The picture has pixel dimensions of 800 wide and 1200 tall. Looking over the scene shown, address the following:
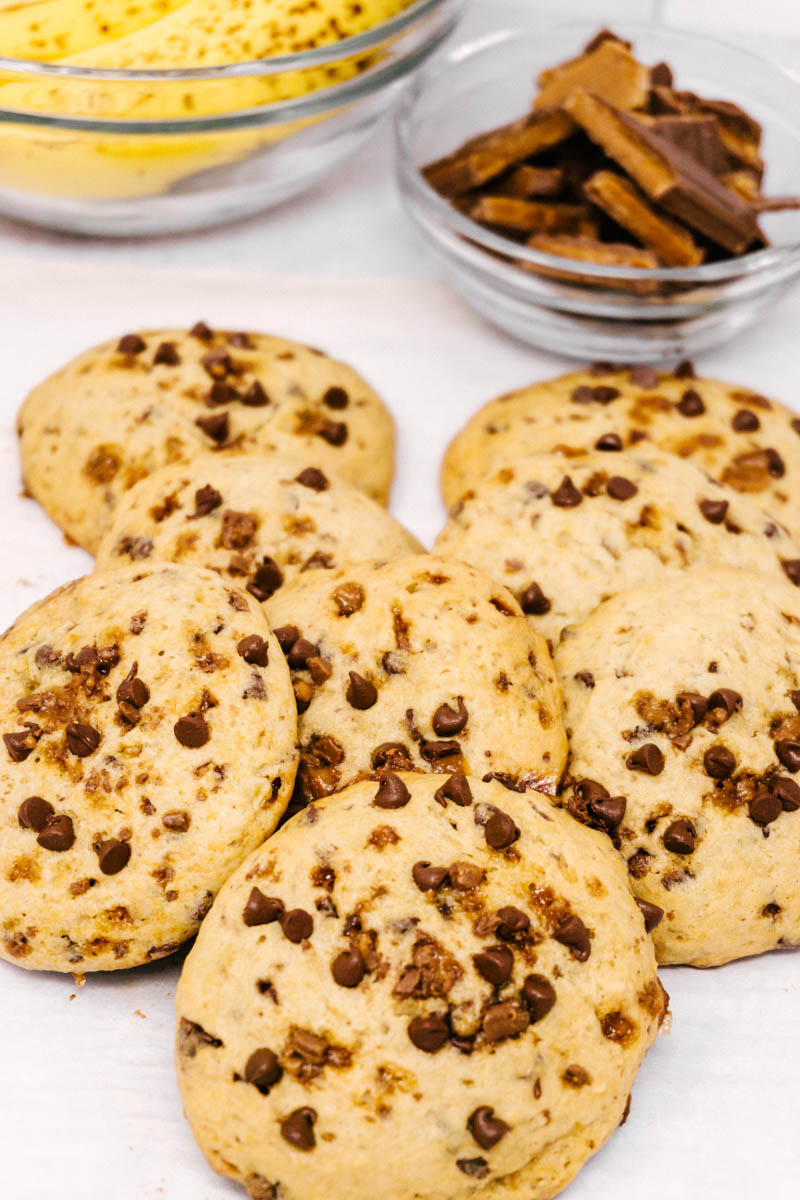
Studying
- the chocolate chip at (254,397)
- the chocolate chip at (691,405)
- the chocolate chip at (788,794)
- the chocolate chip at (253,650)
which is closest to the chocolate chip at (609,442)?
the chocolate chip at (691,405)

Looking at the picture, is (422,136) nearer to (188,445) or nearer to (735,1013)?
(188,445)

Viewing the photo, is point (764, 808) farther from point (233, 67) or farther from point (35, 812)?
point (233, 67)

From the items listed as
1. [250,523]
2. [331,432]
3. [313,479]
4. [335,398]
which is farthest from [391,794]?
[335,398]

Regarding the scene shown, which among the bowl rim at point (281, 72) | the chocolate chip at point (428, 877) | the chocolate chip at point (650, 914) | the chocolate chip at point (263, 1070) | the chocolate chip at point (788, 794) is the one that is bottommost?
the chocolate chip at point (650, 914)

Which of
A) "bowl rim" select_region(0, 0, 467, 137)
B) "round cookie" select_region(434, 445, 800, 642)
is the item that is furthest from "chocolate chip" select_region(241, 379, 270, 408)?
"bowl rim" select_region(0, 0, 467, 137)

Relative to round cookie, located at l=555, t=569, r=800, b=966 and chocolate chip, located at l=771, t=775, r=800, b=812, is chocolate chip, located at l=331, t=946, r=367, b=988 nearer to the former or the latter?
round cookie, located at l=555, t=569, r=800, b=966

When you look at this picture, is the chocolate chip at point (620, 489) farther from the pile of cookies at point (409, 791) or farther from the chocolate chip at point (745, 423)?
the chocolate chip at point (745, 423)
